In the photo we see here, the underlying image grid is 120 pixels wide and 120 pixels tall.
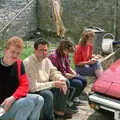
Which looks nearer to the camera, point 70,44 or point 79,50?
point 70,44

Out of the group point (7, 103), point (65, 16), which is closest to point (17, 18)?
point (65, 16)

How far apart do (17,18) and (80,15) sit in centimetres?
213

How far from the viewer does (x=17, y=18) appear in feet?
42.3

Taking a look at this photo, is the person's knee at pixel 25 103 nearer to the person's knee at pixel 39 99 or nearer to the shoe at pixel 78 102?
the person's knee at pixel 39 99

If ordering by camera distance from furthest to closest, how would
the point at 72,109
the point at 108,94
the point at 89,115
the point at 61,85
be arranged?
1. the point at 72,109
2. the point at 89,115
3. the point at 61,85
4. the point at 108,94

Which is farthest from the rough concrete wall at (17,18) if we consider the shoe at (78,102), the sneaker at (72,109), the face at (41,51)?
the face at (41,51)

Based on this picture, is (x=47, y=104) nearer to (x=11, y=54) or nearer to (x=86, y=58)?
(x=11, y=54)

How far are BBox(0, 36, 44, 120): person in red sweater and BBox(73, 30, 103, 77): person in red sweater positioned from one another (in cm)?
216

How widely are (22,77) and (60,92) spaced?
0.99 meters

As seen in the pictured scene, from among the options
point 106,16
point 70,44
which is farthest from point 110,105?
point 106,16

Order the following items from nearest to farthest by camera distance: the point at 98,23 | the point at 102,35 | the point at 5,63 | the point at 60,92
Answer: the point at 5,63 → the point at 60,92 → the point at 102,35 → the point at 98,23

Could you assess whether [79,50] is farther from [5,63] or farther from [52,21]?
[52,21]

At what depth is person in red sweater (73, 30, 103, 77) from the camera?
6828 millimetres

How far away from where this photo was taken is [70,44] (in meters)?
5.89
